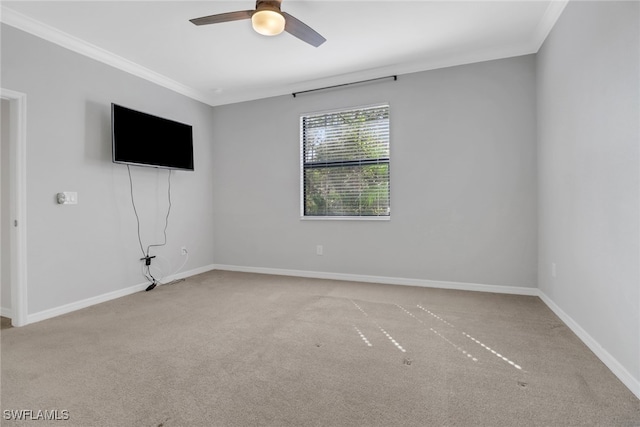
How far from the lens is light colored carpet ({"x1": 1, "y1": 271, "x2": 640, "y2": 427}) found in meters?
1.46

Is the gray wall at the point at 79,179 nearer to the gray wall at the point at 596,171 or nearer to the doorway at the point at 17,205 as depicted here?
the doorway at the point at 17,205

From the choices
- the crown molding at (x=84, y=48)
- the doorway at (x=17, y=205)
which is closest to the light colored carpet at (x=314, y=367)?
the doorway at (x=17, y=205)

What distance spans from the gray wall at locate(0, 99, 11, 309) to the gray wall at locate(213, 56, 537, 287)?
98.4 inches

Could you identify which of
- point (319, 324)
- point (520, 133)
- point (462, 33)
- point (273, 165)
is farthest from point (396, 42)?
point (319, 324)

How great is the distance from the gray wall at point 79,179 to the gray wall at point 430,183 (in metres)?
1.31

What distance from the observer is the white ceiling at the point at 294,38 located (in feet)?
8.34

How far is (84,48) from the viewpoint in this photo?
306cm

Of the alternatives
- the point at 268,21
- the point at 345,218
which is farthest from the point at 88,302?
the point at 268,21

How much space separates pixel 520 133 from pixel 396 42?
1.61 meters

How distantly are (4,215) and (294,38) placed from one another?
10.5 feet

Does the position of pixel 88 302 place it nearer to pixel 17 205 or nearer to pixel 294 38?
pixel 17 205

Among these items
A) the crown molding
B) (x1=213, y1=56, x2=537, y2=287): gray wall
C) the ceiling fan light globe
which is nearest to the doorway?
the crown molding

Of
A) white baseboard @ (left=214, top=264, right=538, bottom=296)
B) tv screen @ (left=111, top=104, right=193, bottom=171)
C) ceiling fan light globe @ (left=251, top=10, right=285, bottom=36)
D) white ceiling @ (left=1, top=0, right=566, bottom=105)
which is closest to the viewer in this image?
ceiling fan light globe @ (left=251, top=10, right=285, bottom=36)

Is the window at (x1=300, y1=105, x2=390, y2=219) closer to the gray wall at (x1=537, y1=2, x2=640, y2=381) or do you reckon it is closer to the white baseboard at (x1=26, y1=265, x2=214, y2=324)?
the gray wall at (x1=537, y1=2, x2=640, y2=381)
